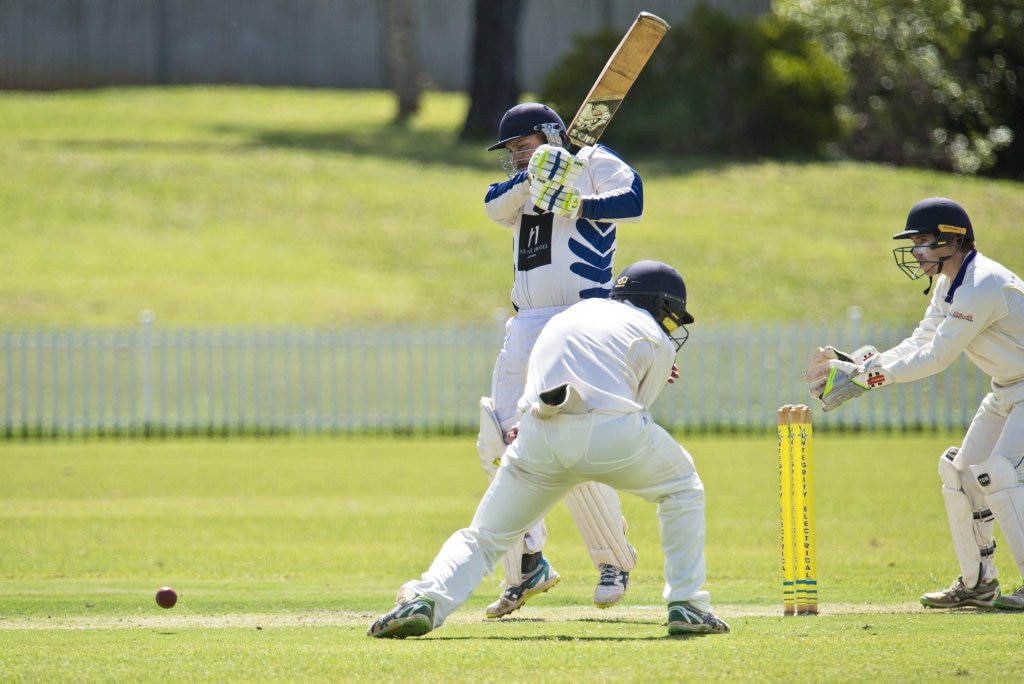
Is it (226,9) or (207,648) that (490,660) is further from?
(226,9)

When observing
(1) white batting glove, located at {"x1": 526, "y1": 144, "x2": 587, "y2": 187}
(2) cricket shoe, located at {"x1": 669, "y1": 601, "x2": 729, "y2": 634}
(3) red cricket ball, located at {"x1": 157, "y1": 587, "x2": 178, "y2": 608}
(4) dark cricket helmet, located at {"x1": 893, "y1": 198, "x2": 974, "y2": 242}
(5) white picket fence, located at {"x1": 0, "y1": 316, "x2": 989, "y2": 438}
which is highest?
(1) white batting glove, located at {"x1": 526, "y1": 144, "x2": 587, "y2": 187}

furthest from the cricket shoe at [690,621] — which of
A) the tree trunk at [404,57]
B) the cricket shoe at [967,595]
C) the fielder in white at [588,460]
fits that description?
the tree trunk at [404,57]

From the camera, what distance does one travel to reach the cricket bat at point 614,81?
6.57m

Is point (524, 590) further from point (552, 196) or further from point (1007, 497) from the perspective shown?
point (1007, 497)

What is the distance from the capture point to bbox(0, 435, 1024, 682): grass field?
4.80 metres

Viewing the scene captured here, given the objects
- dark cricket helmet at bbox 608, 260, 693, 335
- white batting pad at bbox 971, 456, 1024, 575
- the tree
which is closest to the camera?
dark cricket helmet at bbox 608, 260, 693, 335

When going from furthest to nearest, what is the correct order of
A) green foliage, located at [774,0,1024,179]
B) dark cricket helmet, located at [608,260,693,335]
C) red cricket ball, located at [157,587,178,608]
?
green foliage, located at [774,0,1024,179] < red cricket ball, located at [157,587,178,608] < dark cricket helmet, located at [608,260,693,335]

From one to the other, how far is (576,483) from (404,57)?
30.0 metres

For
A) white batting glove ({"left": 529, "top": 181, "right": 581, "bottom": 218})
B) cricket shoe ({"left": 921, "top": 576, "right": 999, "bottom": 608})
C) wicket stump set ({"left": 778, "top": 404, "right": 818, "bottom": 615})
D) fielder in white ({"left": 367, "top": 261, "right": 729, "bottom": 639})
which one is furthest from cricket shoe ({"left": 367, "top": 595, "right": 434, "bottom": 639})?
cricket shoe ({"left": 921, "top": 576, "right": 999, "bottom": 608})

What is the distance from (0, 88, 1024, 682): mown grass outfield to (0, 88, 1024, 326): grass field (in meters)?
0.09

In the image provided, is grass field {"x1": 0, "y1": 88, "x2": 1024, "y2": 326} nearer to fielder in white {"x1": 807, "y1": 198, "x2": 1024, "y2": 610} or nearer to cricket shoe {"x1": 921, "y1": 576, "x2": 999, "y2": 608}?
fielder in white {"x1": 807, "y1": 198, "x2": 1024, "y2": 610}

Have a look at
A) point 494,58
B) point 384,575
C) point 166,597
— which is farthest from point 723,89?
point 166,597

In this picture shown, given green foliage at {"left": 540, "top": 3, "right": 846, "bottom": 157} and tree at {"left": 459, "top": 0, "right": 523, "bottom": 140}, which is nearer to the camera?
tree at {"left": 459, "top": 0, "right": 523, "bottom": 140}

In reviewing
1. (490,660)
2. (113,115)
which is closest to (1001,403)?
(490,660)
